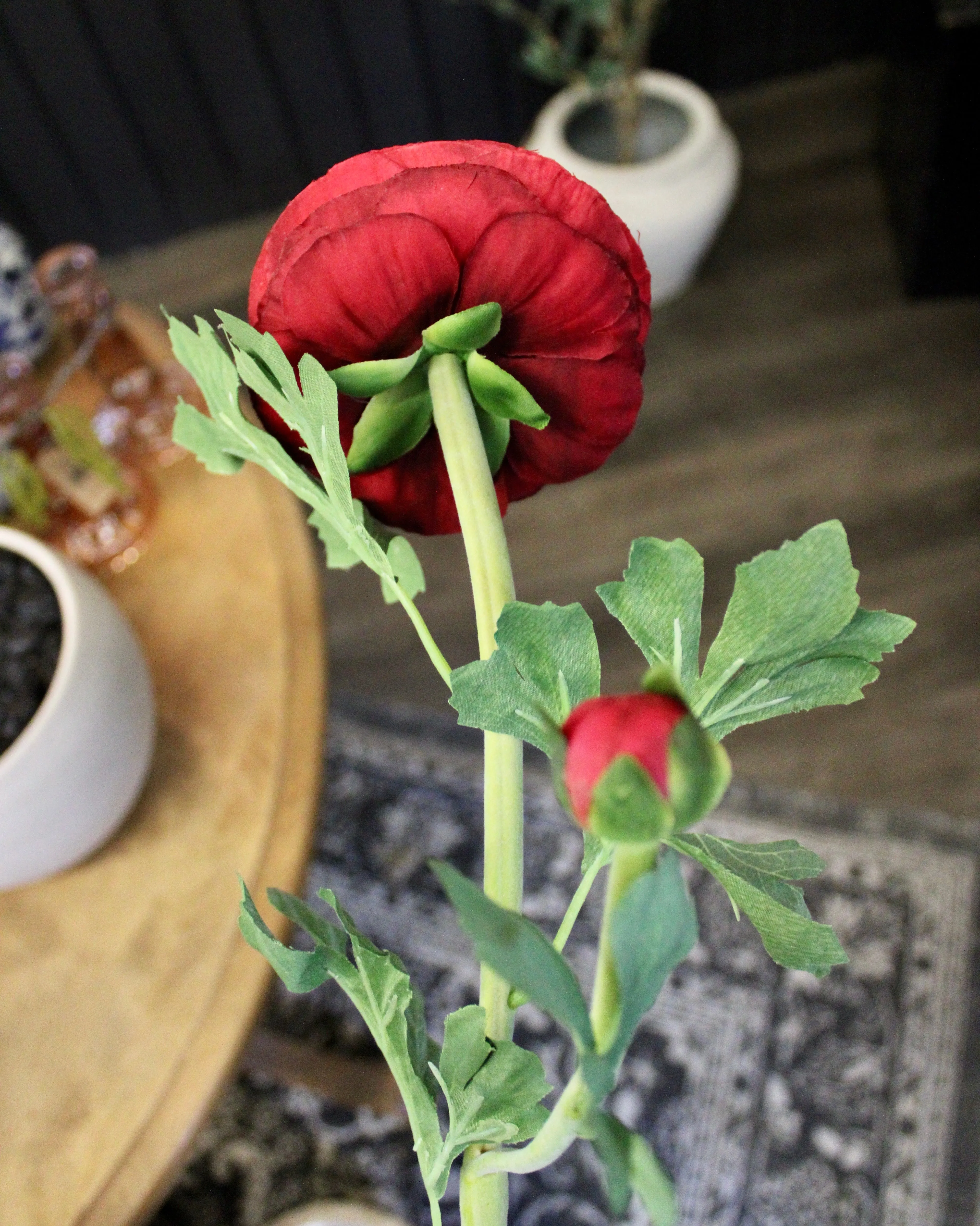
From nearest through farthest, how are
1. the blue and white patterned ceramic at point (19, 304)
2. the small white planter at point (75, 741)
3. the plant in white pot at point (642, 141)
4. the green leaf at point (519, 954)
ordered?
1. the green leaf at point (519, 954)
2. the small white planter at point (75, 741)
3. the blue and white patterned ceramic at point (19, 304)
4. the plant in white pot at point (642, 141)

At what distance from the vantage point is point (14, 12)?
1.38 metres

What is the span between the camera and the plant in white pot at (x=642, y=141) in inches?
51.8

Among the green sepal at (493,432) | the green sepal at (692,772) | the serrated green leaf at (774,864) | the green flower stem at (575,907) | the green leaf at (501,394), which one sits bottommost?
the serrated green leaf at (774,864)

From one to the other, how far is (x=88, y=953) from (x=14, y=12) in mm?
1293

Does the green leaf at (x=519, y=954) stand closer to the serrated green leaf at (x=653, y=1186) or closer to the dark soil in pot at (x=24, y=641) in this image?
the serrated green leaf at (x=653, y=1186)

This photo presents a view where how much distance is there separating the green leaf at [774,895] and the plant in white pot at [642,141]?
1.19 metres

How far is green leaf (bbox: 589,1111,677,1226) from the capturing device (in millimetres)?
109

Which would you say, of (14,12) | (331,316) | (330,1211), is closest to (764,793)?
(330,1211)

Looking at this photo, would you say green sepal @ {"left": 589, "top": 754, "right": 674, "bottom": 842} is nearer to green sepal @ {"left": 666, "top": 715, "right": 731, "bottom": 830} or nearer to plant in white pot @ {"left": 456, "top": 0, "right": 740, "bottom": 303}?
green sepal @ {"left": 666, "top": 715, "right": 731, "bottom": 830}

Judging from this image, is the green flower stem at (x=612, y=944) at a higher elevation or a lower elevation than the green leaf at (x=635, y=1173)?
higher

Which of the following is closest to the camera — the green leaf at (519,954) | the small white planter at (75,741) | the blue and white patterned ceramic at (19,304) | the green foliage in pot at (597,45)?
the green leaf at (519,954)

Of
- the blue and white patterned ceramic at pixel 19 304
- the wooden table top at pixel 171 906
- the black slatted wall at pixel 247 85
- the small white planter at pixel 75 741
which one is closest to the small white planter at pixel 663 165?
the black slatted wall at pixel 247 85

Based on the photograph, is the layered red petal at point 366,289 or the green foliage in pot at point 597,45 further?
the green foliage in pot at point 597,45

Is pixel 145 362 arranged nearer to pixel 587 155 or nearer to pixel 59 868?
pixel 59 868
